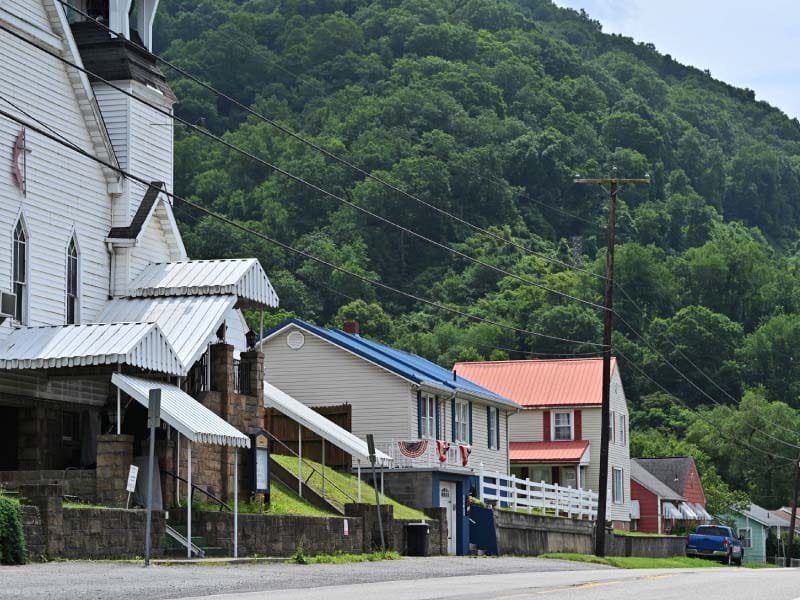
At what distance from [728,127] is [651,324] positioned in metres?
63.1

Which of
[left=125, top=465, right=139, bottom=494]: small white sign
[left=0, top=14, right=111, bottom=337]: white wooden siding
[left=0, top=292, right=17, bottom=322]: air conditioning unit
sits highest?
[left=0, top=14, right=111, bottom=337]: white wooden siding

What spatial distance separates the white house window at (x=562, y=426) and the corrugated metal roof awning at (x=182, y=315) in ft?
104

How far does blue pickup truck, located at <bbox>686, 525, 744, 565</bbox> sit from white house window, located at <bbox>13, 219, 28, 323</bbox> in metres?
34.1

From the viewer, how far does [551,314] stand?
350 feet

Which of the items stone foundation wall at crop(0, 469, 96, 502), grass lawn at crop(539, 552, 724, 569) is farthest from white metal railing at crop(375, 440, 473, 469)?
stone foundation wall at crop(0, 469, 96, 502)

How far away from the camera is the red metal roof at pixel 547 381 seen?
63125 mm

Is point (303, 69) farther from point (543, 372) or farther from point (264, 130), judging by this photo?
point (543, 372)

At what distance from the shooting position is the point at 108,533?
80.5 feet

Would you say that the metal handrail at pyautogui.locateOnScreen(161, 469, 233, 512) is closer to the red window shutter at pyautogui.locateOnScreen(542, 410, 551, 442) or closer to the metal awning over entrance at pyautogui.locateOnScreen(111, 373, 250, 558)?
the metal awning over entrance at pyautogui.locateOnScreen(111, 373, 250, 558)

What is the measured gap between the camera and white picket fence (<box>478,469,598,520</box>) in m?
45.4

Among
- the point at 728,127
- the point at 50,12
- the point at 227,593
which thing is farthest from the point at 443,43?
the point at 227,593

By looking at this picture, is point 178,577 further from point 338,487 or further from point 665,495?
point 665,495

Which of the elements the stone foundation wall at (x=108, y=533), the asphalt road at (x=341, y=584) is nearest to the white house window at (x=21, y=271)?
the stone foundation wall at (x=108, y=533)

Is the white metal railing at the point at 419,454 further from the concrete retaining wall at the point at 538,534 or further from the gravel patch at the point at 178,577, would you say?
the gravel patch at the point at 178,577
